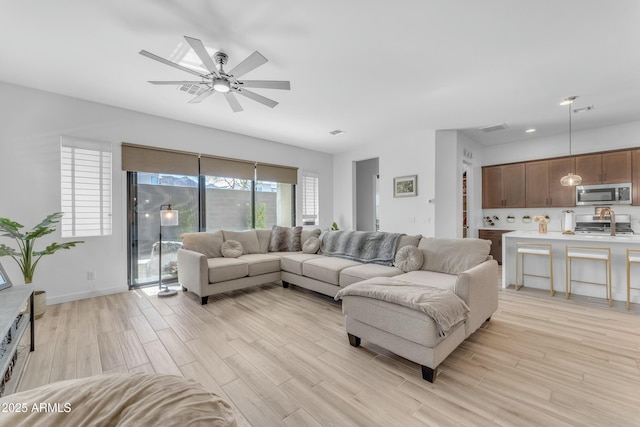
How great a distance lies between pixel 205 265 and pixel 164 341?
1.15 meters

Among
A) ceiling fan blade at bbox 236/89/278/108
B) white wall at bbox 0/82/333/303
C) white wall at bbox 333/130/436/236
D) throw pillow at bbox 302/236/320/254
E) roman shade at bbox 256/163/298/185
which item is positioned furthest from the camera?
roman shade at bbox 256/163/298/185

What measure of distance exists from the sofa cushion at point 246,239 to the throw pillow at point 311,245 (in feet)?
2.83

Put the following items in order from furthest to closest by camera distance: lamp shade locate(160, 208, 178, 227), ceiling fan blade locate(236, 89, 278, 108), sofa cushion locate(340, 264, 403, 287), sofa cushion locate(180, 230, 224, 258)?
sofa cushion locate(180, 230, 224, 258), lamp shade locate(160, 208, 178, 227), sofa cushion locate(340, 264, 403, 287), ceiling fan blade locate(236, 89, 278, 108)

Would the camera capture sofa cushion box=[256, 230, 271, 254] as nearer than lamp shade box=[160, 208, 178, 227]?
No

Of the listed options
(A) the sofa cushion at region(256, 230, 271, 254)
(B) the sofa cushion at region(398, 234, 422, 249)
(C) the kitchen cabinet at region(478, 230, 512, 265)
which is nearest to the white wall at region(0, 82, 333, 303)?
(A) the sofa cushion at region(256, 230, 271, 254)

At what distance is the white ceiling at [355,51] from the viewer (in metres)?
2.09

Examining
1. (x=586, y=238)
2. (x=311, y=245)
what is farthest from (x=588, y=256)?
(x=311, y=245)

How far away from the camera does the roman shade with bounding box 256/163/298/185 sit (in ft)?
18.7

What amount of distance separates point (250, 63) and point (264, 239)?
10.6 ft

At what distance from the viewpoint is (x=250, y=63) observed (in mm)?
2270

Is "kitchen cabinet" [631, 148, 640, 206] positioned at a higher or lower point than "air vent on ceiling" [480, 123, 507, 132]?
lower

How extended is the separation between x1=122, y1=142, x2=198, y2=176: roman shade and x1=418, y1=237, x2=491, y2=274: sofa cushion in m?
4.06

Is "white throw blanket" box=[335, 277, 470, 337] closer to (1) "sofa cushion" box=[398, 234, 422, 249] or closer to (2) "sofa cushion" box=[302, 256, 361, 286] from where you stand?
(2) "sofa cushion" box=[302, 256, 361, 286]

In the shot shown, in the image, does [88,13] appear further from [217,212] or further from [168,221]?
[217,212]
